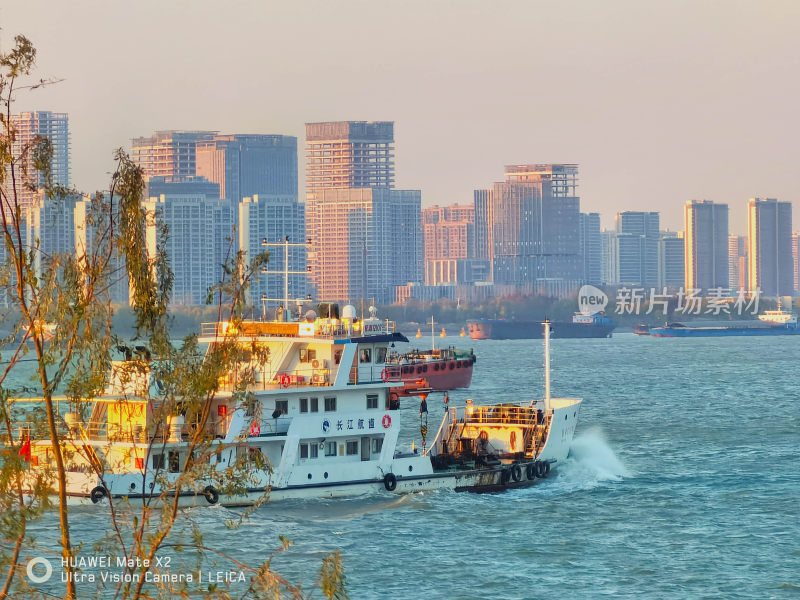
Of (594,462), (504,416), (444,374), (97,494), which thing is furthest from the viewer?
(444,374)

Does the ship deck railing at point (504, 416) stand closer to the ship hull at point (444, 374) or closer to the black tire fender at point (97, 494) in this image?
the black tire fender at point (97, 494)

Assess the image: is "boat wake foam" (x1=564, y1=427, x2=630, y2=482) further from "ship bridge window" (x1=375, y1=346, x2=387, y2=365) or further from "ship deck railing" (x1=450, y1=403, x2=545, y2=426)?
"ship bridge window" (x1=375, y1=346, x2=387, y2=365)

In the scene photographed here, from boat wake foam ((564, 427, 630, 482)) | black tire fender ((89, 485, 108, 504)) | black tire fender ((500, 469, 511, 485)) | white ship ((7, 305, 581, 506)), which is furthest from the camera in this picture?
boat wake foam ((564, 427, 630, 482))

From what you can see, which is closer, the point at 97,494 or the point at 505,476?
the point at 97,494

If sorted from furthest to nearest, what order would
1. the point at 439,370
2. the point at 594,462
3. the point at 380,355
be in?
the point at 439,370 → the point at 594,462 → the point at 380,355

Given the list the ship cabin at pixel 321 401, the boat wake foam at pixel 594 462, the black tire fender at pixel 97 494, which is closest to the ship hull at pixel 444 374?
the boat wake foam at pixel 594 462

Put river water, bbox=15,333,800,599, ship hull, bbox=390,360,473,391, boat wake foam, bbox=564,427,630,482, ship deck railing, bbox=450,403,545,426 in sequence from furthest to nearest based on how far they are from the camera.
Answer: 1. ship hull, bbox=390,360,473,391
2. boat wake foam, bbox=564,427,630,482
3. ship deck railing, bbox=450,403,545,426
4. river water, bbox=15,333,800,599

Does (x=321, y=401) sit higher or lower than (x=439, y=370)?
higher

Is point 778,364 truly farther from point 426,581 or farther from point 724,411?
point 426,581

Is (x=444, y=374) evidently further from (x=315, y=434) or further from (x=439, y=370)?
(x=315, y=434)

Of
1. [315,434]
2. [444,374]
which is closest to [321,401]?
[315,434]

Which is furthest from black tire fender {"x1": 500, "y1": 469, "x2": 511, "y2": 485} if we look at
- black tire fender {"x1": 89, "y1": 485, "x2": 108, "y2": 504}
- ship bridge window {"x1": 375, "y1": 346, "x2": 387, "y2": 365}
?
black tire fender {"x1": 89, "y1": 485, "x2": 108, "y2": 504}

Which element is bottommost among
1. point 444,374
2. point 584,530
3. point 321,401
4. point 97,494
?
point 584,530

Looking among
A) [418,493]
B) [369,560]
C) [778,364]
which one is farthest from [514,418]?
[778,364]
